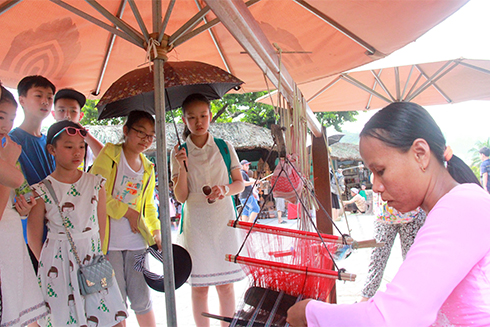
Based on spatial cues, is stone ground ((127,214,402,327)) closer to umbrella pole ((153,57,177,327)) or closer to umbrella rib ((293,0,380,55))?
umbrella pole ((153,57,177,327))

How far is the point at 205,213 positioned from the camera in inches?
89.7

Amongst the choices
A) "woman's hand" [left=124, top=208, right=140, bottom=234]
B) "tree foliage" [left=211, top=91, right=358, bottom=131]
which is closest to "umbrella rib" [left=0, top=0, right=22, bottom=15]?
"woman's hand" [left=124, top=208, right=140, bottom=234]

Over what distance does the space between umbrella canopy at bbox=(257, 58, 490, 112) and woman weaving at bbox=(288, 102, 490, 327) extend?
4579mm

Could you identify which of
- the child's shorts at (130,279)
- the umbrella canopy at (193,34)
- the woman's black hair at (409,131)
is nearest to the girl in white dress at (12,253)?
the child's shorts at (130,279)

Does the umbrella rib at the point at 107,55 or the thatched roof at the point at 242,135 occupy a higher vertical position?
the thatched roof at the point at 242,135

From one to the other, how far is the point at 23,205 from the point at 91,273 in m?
0.50

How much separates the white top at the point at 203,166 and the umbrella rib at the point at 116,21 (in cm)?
80

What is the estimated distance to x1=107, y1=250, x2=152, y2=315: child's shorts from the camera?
216 cm

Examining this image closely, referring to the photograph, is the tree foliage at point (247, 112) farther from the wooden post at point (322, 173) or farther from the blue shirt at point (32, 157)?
the blue shirt at point (32, 157)

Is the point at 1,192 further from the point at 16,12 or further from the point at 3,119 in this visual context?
the point at 16,12

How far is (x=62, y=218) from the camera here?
1838mm

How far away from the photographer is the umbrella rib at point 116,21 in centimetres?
173

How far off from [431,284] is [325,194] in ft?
8.53

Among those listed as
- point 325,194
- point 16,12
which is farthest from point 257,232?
point 16,12
